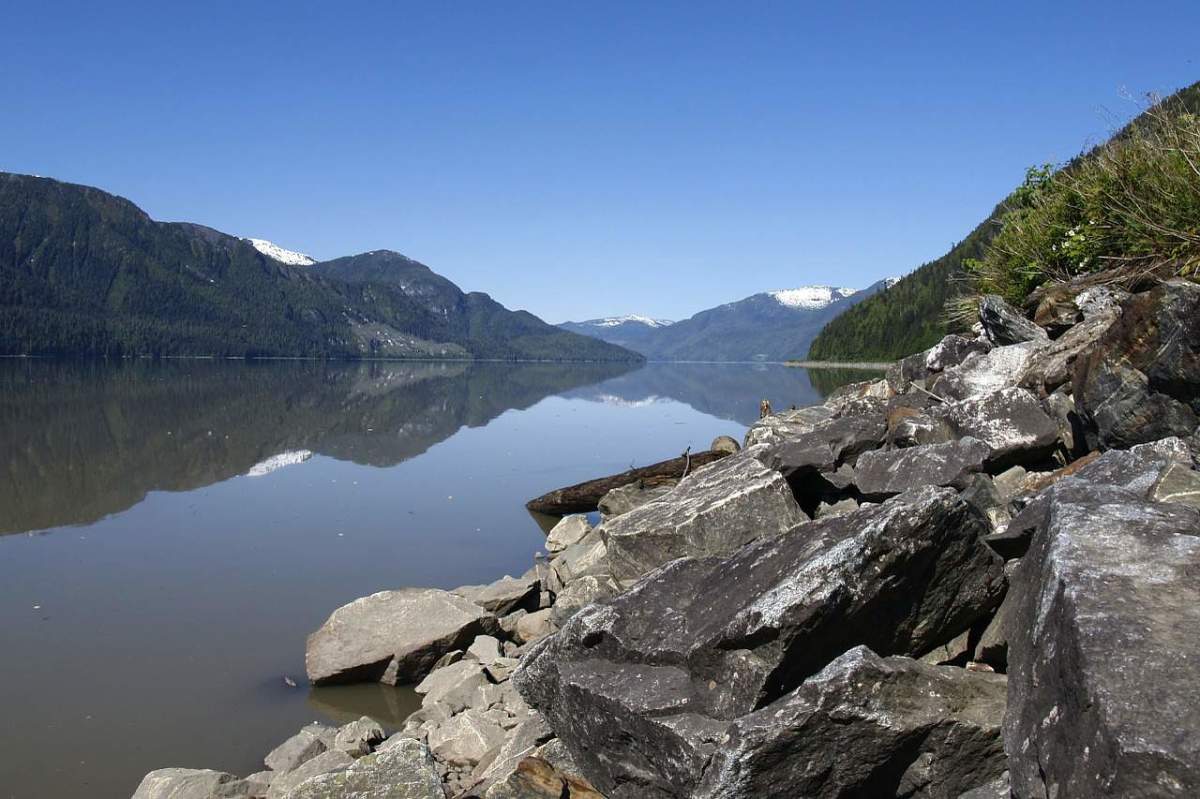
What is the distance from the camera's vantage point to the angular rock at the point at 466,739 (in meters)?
8.22

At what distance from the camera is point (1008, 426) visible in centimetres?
1062

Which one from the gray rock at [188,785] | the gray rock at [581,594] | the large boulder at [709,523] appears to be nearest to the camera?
the gray rock at [188,785]

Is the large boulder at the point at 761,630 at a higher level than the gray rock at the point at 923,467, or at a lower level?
lower

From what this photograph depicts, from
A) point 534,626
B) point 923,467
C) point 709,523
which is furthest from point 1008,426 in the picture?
point 534,626

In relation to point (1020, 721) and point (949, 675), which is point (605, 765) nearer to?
point (949, 675)

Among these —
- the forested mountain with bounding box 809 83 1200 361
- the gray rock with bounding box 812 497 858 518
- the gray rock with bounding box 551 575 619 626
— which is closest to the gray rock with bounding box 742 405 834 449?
the gray rock with bounding box 812 497 858 518

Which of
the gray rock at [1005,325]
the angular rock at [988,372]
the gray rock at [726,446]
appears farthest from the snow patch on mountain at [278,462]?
the gray rock at [1005,325]

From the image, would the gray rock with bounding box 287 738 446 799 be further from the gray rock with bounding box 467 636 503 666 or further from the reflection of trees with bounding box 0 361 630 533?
the reflection of trees with bounding box 0 361 630 533

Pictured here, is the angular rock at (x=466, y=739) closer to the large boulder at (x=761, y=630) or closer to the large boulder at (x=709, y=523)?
the large boulder at (x=761, y=630)

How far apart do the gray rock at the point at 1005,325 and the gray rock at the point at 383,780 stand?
12.1m

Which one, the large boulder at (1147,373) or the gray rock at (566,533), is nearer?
the large boulder at (1147,373)

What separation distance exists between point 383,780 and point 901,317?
169664 millimetres

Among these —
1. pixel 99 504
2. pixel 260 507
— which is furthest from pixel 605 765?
pixel 99 504

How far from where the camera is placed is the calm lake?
10.2m
